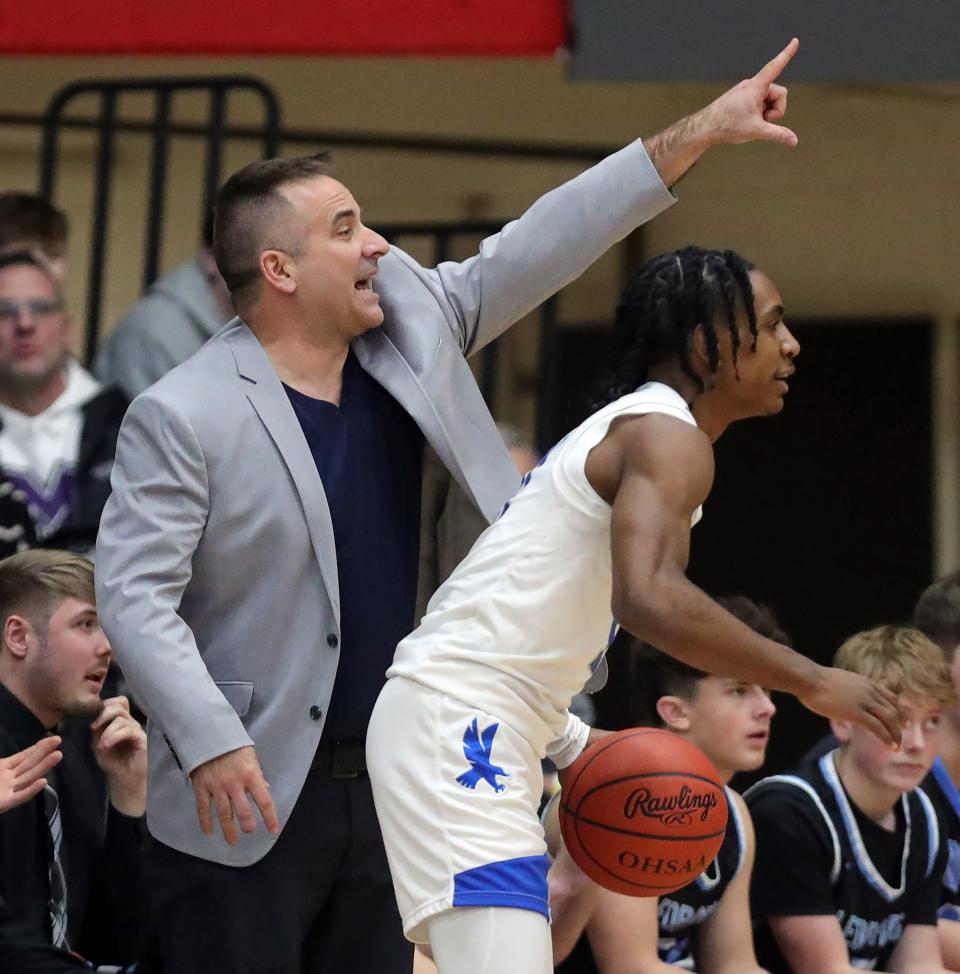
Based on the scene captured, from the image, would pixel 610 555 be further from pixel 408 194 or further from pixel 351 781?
pixel 408 194

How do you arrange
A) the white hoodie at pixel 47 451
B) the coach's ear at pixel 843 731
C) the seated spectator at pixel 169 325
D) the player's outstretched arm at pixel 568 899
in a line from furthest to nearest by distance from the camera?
1. the seated spectator at pixel 169 325
2. the white hoodie at pixel 47 451
3. the coach's ear at pixel 843 731
4. the player's outstretched arm at pixel 568 899

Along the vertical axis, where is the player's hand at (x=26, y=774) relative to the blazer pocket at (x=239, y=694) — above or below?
below

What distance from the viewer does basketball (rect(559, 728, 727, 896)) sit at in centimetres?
356

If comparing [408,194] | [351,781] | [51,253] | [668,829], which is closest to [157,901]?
[351,781]

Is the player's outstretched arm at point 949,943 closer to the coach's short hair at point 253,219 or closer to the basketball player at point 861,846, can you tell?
the basketball player at point 861,846

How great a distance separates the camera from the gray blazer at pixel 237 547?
11.4 feet

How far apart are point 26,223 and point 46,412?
67 centimetres

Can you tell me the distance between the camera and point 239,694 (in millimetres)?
3604

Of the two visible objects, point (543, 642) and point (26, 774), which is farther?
point (26, 774)

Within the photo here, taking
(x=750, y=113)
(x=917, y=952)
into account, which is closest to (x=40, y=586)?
(x=750, y=113)

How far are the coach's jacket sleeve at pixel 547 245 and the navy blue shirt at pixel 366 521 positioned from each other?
287 millimetres

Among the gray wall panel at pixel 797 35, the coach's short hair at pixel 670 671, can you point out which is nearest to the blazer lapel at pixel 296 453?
the coach's short hair at pixel 670 671

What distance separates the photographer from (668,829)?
3.56 m

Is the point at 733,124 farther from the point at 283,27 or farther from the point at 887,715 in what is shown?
the point at 283,27
